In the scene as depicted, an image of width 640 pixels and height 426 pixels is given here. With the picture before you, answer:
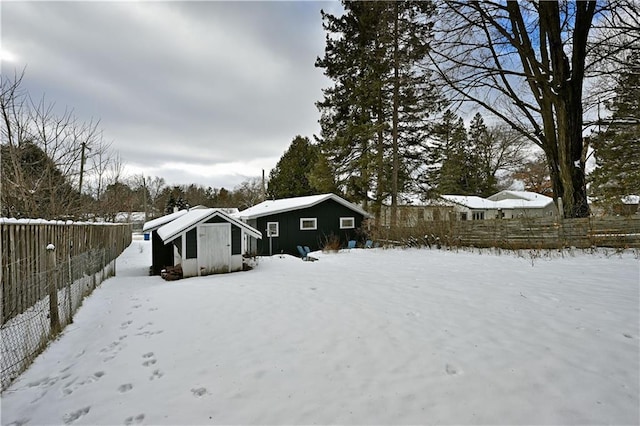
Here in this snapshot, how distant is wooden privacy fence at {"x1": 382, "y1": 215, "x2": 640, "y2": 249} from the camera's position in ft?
27.8

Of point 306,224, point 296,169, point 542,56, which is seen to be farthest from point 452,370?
point 296,169

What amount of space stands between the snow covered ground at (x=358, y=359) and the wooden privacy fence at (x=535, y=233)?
3.18m

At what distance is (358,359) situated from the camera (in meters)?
3.22

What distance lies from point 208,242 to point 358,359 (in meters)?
7.29

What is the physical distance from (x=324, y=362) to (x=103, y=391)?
208 cm

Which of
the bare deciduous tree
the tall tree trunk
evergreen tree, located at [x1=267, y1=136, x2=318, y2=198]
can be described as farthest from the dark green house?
evergreen tree, located at [x1=267, y1=136, x2=318, y2=198]

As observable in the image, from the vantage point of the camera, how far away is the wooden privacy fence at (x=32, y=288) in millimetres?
3566

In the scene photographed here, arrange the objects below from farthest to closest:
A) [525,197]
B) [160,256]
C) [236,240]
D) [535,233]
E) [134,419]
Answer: [525,197] < [160,256] < [236,240] < [535,233] < [134,419]

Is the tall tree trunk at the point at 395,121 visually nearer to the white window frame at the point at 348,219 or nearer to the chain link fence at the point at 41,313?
the white window frame at the point at 348,219

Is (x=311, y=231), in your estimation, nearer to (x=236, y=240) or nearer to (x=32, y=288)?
(x=236, y=240)

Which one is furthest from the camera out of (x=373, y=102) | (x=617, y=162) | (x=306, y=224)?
(x=617, y=162)

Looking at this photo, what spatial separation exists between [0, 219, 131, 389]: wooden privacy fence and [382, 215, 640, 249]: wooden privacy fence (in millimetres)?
11261

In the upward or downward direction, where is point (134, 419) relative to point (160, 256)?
downward

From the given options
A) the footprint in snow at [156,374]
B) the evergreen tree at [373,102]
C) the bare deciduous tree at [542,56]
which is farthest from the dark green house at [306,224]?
the footprint in snow at [156,374]
